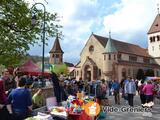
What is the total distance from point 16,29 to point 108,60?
64.1 metres

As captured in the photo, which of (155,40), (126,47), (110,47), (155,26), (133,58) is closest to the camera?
(110,47)

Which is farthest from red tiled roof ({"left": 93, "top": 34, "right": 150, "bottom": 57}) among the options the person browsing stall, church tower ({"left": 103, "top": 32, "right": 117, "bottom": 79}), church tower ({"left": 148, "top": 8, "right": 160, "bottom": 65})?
the person browsing stall

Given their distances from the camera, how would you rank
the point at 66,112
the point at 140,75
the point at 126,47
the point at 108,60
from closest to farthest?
1. the point at 66,112
2. the point at 108,60
3. the point at 140,75
4. the point at 126,47

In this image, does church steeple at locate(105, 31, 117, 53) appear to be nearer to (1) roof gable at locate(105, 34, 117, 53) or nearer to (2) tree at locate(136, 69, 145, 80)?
(1) roof gable at locate(105, 34, 117, 53)

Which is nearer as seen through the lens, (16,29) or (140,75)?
(16,29)

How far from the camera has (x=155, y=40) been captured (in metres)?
104

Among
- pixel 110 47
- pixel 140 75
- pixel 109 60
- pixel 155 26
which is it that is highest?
pixel 155 26

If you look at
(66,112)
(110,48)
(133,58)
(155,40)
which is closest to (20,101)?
(66,112)

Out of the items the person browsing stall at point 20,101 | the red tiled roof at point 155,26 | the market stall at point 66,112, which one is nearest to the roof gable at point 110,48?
the red tiled roof at point 155,26

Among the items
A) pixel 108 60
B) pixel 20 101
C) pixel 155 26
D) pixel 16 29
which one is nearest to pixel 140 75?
pixel 108 60

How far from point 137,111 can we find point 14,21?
9.37 metres

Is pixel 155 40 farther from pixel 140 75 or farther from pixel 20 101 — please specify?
pixel 20 101

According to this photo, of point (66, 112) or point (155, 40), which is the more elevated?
point (155, 40)

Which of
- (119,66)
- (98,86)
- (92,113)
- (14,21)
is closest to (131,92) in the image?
(98,86)
